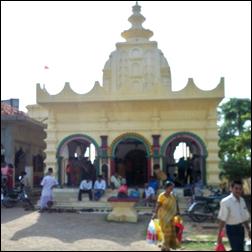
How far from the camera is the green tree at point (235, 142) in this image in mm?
30344

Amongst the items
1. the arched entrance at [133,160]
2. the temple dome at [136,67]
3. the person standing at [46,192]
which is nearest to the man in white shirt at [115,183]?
the person standing at [46,192]

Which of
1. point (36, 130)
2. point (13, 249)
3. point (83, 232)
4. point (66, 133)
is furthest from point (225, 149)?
point (13, 249)

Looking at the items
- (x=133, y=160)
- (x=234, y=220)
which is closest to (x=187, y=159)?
(x=133, y=160)

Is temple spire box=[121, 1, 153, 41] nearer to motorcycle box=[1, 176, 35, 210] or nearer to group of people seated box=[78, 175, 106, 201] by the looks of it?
group of people seated box=[78, 175, 106, 201]

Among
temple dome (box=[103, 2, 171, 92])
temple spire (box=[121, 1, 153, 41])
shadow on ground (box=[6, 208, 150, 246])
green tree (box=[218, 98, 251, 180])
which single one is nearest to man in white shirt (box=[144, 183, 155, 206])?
shadow on ground (box=[6, 208, 150, 246])

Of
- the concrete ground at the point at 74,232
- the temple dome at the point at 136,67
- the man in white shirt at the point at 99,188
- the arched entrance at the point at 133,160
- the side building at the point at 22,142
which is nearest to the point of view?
the concrete ground at the point at 74,232

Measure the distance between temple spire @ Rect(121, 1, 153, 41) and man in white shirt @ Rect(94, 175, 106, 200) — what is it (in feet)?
22.2

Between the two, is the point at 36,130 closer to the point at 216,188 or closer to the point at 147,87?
the point at 147,87

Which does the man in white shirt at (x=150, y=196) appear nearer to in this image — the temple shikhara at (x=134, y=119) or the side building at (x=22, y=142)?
the temple shikhara at (x=134, y=119)

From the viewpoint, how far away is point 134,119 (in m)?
18.0

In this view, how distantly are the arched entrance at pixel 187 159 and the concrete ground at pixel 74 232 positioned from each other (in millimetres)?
4251

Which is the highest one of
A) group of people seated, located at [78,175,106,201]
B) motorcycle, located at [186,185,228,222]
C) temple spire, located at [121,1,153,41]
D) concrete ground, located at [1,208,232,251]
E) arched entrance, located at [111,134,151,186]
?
temple spire, located at [121,1,153,41]

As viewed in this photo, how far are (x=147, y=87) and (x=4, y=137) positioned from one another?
639 cm

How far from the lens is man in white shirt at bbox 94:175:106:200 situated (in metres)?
16.6
